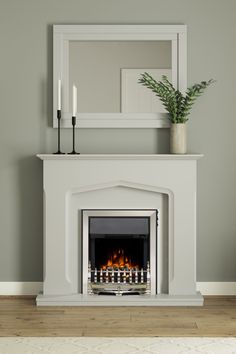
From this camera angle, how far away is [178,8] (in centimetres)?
512

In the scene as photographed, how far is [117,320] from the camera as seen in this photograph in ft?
14.7

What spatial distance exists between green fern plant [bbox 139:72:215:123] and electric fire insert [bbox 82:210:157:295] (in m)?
0.74

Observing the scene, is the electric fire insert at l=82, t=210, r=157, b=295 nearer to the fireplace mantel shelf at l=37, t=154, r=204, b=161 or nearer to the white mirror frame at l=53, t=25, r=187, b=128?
the fireplace mantel shelf at l=37, t=154, r=204, b=161

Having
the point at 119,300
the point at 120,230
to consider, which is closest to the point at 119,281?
the point at 119,300

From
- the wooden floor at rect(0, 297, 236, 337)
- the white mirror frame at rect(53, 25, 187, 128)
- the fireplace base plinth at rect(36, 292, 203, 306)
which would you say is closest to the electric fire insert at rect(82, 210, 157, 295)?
the fireplace base plinth at rect(36, 292, 203, 306)

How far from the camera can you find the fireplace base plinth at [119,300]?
4.90m

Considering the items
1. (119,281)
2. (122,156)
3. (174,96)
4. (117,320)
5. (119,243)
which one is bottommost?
(117,320)

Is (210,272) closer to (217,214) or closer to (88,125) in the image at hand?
(217,214)

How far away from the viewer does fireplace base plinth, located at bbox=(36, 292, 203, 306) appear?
490cm

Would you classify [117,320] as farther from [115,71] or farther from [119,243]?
[115,71]

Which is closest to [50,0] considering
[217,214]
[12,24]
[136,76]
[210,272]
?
[12,24]

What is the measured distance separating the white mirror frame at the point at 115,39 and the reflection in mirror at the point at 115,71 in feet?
0.12

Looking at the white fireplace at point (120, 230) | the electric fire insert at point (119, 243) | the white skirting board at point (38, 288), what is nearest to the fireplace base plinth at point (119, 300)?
the white fireplace at point (120, 230)

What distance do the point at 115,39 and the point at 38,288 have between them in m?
1.94
